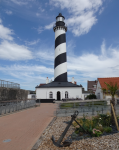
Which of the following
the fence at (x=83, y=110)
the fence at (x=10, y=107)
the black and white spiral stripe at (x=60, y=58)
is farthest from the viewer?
the black and white spiral stripe at (x=60, y=58)

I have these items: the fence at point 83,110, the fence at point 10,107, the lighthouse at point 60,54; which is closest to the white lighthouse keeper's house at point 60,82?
the lighthouse at point 60,54

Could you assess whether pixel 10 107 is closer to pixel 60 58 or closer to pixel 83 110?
pixel 83 110

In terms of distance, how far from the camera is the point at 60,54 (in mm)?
Result: 28781

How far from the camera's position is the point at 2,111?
10.7 meters

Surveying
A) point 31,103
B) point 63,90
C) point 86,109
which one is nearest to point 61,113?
point 86,109

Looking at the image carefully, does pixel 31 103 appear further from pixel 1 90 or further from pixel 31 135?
pixel 31 135

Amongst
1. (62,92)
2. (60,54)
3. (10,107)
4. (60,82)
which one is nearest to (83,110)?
(10,107)

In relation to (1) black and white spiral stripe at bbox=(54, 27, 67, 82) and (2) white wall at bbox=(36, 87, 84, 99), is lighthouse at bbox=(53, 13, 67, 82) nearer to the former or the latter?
(1) black and white spiral stripe at bbox=(54, 27, 67, 82)

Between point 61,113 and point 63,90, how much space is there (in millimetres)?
16180

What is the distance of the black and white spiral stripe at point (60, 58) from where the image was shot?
2862 centimetres

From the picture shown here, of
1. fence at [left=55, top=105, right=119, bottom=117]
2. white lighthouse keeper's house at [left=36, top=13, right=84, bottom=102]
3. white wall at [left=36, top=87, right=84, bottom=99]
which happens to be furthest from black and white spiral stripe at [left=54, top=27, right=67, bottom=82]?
fence at [left=55, top=105, right=119, bottom=117]

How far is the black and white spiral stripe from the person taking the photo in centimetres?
2862

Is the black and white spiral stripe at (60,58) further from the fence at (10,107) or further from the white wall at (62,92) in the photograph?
the fence at (10,107)

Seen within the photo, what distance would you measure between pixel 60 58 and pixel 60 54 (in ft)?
3.18
